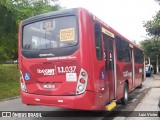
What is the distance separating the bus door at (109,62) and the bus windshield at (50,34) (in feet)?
4.61

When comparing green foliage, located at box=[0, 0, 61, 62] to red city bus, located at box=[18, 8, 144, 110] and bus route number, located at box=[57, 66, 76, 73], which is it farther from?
bus route number, located at box=[57, 66, 76, 73]

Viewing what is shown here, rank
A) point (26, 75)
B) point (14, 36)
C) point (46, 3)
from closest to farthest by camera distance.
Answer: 1. point (26, 75)
2. point (14, 36)
3. point (46, 3)

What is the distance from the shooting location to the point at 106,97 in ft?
26.9

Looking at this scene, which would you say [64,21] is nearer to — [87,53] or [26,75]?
[87,53]

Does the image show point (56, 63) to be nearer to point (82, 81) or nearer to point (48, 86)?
point (48, 86)

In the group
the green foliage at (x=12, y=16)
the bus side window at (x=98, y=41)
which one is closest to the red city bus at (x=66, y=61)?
the bus side window at (x=98, y=41)

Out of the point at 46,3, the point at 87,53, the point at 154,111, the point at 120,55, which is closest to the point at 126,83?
the point at 120,55

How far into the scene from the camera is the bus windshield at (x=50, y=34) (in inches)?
290

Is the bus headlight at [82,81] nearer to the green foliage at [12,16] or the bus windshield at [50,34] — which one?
the bus windshield at [50,34]

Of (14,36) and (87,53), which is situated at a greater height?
(14,36)

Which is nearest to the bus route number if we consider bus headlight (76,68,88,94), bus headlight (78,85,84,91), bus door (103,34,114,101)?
bus headlight (76,68,88,94)

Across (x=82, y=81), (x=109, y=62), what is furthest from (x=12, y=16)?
(x=82, y=81)

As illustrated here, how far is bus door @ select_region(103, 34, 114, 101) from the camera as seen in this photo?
8398 millimetres

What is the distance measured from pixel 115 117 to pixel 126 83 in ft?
11.3
